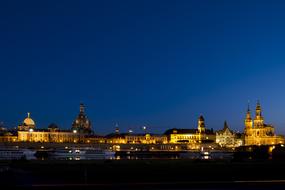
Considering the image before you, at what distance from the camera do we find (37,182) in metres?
38.7

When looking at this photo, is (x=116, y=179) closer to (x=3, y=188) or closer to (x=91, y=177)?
(x=91, y=177)

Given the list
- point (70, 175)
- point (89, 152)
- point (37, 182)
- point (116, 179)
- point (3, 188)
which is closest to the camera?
point (3, 188)

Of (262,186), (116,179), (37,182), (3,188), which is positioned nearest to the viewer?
(3,188)

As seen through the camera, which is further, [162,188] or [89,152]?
[89,152]

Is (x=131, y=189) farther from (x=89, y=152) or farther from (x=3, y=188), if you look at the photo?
(x=89, y=152)

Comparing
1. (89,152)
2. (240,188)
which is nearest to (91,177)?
(240,188)

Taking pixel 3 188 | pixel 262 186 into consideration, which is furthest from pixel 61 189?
pixel 262 186

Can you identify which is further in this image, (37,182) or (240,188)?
(37,182)

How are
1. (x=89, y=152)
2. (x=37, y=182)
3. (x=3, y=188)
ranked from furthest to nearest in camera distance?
(x=89, y=152) → (x=37, y=182) → (x=3, y=188)

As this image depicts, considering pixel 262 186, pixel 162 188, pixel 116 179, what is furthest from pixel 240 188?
pixel 116 179

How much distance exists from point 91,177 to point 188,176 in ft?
28.2

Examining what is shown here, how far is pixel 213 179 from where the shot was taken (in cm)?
4256

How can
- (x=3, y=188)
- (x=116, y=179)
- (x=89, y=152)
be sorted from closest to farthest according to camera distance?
1. (x=3, y=188)
2. (x=116, y=179)
3. (x=89, y=152)

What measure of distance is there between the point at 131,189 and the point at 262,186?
921 centimetres
